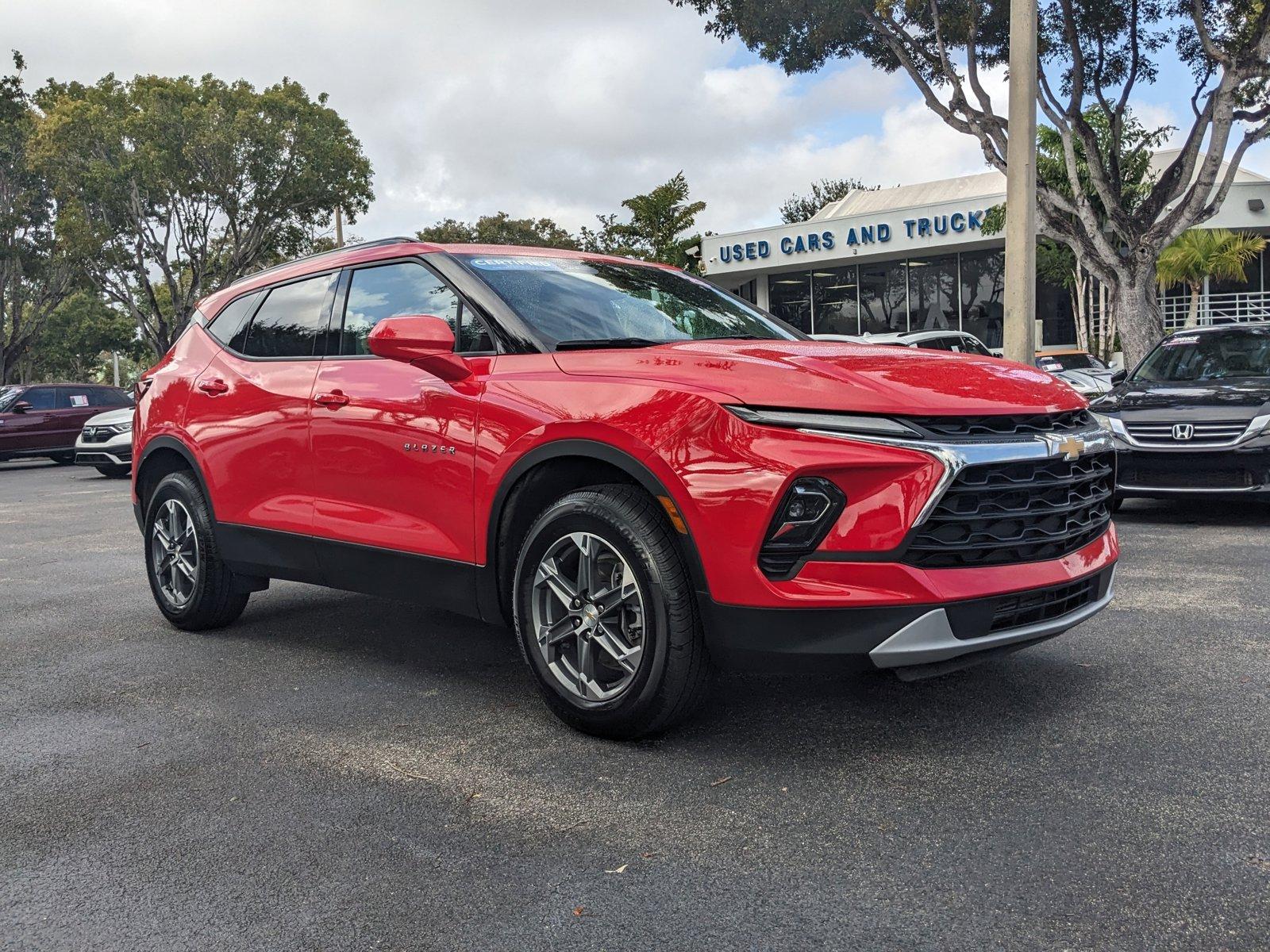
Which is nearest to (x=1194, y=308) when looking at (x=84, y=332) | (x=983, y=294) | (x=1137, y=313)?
(x=983, y=294)

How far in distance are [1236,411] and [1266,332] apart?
65.6 inches

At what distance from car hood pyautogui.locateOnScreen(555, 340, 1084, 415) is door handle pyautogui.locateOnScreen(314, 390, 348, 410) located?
1080 millimetres

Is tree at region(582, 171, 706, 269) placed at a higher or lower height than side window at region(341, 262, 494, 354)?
higher

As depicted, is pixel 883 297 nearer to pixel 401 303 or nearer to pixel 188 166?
pixel 188 166

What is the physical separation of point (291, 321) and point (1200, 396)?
262 inches

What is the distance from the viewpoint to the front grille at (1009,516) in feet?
10.9

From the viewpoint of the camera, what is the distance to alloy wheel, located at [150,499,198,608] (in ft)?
18.5

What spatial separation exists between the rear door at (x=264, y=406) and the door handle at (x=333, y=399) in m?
0.10

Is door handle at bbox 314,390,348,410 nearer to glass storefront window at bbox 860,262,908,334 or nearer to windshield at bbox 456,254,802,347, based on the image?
windshield at bbox 456,254,802,347

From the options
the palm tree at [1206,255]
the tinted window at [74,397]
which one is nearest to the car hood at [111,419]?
the tinted window at [74,397]

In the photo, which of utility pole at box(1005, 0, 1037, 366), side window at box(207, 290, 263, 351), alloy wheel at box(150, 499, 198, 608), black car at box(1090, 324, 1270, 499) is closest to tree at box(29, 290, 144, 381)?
utility pole at box(1005, 0, 1037, 366)

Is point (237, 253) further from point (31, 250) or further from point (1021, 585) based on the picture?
point (1021, 585)

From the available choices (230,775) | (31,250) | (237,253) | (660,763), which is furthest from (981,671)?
(31,250)

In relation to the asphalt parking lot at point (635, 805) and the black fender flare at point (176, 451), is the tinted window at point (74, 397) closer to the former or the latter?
the black fender flare at point (176, 451)
